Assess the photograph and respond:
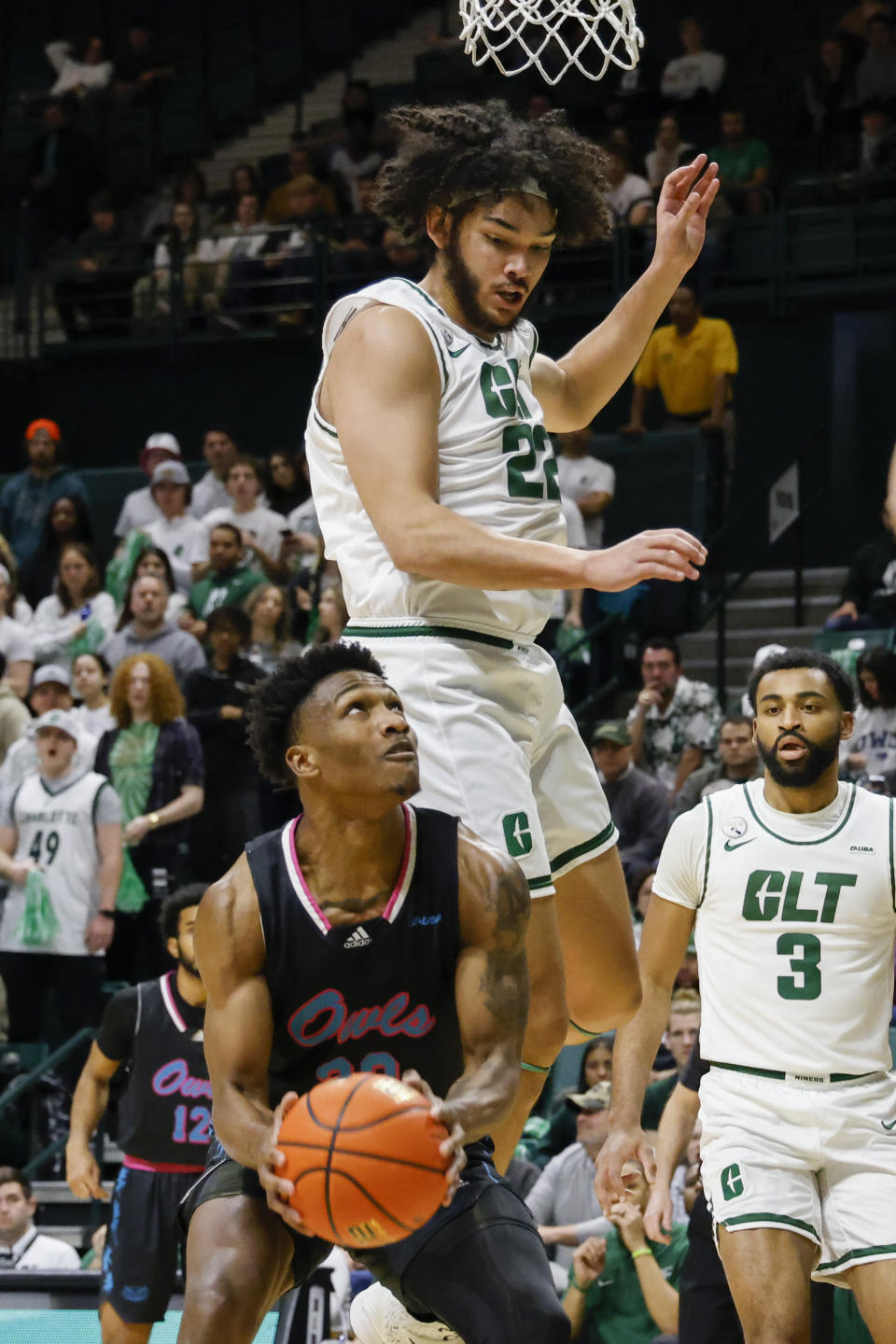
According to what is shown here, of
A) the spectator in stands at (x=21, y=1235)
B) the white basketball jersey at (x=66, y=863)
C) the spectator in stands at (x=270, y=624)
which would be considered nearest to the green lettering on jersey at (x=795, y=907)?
the spectator in stands at (x=21, y=1235)

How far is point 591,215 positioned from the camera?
183 inches

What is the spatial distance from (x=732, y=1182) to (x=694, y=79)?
11.8 meters

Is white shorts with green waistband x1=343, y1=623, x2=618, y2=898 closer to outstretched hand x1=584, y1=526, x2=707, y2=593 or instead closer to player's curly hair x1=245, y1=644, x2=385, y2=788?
player's curly hair x1=245, y1=644, x2=385, y2=788

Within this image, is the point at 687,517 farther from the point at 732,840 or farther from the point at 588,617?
the point at 732,840

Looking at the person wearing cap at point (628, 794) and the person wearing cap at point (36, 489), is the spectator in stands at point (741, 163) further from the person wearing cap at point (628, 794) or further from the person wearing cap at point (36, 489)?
the person wearing cap at point (628, 794)

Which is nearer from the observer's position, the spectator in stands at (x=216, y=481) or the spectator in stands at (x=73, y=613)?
the spectator in stands at (x=73, y=613)

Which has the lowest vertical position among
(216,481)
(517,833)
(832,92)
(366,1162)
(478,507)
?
(366,1162)

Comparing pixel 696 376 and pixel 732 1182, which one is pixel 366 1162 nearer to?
pixel 732 1182

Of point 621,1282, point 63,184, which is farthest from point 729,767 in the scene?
point 63,184

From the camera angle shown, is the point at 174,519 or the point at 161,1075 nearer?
the point at 161,1075

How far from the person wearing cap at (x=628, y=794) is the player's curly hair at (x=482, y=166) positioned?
5.42 meters

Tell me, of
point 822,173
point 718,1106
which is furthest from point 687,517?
point 718,1106

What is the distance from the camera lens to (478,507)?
4379 mm

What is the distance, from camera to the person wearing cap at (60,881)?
32.3 ft
